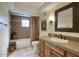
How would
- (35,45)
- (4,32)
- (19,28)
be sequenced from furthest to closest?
(35,45)
(19,28)
(4,32)

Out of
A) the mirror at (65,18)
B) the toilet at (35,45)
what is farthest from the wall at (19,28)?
the mirror at (65,18)

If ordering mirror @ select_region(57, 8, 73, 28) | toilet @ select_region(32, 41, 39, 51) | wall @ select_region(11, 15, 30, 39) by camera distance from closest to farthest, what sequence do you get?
1. mirror @ select_region(57, 8, 73, 28)
2. wall @ select_region(11, 15, 30, 39)
3. toilet @ select_region(32, 41, 39, 51)

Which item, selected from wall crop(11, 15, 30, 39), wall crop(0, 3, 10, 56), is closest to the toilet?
wall crop(11, 15, 30, 39)

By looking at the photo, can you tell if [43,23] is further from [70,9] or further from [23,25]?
[70,9]

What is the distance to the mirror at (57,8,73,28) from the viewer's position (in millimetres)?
1958

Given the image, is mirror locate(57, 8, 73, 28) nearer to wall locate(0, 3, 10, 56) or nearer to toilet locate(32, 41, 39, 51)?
toilet locate(32, 41, 39, 51)

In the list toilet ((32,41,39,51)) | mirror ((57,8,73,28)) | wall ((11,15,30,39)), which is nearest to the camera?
mirror ((57,8,73,28))

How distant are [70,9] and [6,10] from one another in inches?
54.6

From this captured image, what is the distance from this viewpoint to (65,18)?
2.12 metres

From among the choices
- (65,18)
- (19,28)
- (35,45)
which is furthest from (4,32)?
(65,18)

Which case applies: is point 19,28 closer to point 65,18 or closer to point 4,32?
point 4,32

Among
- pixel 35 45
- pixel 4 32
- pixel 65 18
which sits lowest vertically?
pixel 35 45

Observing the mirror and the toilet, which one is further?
the toilet

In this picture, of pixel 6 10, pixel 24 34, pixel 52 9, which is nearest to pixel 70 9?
pixel 52 9
